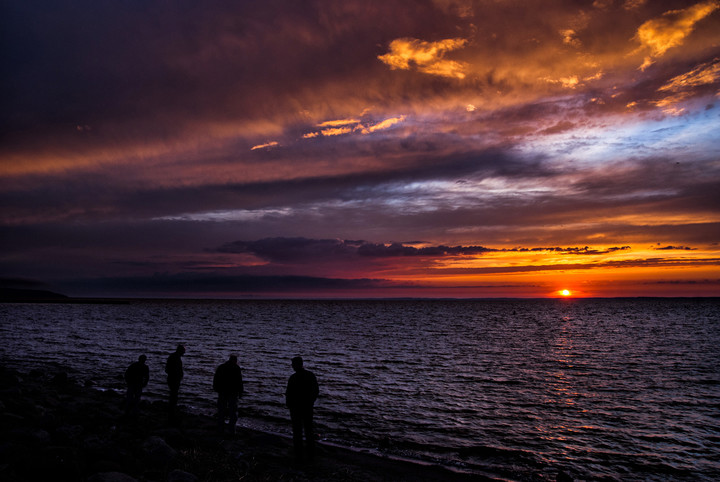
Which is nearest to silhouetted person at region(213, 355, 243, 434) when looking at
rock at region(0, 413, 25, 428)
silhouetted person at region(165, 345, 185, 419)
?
silhouetted person at region(165, 345, 185, 419)

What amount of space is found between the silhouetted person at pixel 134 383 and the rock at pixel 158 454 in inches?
188

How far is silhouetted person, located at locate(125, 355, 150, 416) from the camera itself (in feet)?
54.4

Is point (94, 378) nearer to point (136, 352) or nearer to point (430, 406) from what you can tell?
point (136, 352)

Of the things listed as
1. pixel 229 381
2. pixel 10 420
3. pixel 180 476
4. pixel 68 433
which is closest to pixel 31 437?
pixel 68 433

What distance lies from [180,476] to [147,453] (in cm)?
239

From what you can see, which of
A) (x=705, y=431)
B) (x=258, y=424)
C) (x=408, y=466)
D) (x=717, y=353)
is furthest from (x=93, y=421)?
(x=717, y=353)

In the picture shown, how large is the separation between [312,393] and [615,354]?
45.5m

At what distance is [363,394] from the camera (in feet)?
83.8

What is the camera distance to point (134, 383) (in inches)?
653

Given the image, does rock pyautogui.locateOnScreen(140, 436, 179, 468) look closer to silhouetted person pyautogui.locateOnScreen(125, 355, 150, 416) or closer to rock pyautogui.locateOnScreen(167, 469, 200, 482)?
rock pyautogui.locateOnScreen(167, 469, 200, 482)

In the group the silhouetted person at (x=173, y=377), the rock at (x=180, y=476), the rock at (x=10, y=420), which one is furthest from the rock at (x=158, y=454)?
the rock at (x=10, y=420)

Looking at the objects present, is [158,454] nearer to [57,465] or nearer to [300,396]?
[57,465]

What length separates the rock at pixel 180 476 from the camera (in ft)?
32.7

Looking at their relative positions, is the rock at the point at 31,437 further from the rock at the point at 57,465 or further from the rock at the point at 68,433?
the rock at the point at 57,465
